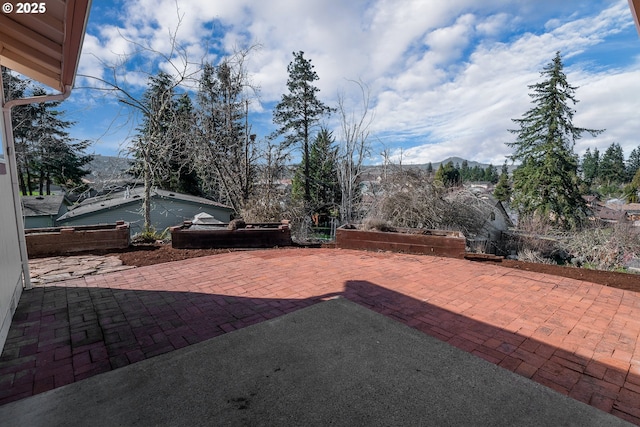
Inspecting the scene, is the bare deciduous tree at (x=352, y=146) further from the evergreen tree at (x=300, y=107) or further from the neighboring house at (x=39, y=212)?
the neighboring house at (x=39, y=212)


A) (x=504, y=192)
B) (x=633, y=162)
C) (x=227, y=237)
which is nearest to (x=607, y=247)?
(x=227, y=237)

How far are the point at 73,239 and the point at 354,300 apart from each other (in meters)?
5.44

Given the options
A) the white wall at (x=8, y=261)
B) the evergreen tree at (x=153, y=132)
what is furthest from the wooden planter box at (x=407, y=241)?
the evergreen tree at (x=153, y=132)

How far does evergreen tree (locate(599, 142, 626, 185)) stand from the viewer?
54688 millimetres

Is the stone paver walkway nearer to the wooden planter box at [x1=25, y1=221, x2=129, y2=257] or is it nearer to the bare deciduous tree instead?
the wooden planter box at [x1=25, y1=221, x2=129, y2=257]

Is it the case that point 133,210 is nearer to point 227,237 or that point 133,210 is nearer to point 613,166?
point 227,237

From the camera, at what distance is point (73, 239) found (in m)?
5.34

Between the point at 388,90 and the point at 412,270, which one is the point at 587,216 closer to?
the point at 388,90

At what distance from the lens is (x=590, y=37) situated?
5191 mm

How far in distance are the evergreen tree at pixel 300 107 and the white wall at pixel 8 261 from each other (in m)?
17.1

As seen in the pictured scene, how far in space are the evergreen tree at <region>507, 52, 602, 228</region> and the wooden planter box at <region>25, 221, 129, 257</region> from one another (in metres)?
21.0

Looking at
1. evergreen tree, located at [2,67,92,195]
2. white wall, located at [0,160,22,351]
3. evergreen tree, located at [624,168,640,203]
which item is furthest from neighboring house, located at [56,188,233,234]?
evergreen tree, located at [624,168,640,203]

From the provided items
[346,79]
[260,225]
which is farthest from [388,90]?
[260,225]

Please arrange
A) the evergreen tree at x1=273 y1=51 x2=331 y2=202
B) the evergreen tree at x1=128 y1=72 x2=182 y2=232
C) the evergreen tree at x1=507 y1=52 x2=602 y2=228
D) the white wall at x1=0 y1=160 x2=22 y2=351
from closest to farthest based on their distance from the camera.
Answer: 1. the white wall at x1=0 y1=160 x2=22 y2=351
2. the evergreen tree at x1=128 y1=72 x2=182 y2=232
3. the evergreen tree at x1=507 y1=52 x2=602 y2=228
4. the evergreen tree at x1=273 y1=51 x2=331 y2=202
